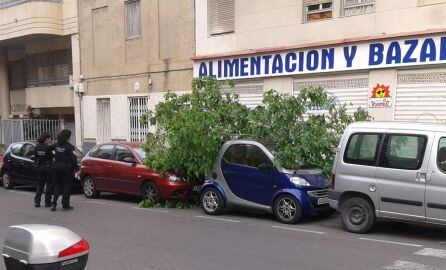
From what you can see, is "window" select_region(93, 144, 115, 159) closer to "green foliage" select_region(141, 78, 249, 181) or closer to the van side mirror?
"green foliage" select_region(141, 78, 249, 181)

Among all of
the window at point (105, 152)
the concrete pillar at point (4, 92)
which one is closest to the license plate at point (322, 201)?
the window at point (105, 152)

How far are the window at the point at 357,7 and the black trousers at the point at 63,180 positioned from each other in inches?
317

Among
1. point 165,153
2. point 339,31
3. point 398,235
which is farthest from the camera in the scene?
point 339,31

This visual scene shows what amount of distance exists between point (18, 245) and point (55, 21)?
19.7 metres

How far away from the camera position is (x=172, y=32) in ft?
56.3

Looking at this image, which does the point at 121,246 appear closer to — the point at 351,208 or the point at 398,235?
the point at 351,208

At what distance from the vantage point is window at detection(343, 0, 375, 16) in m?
12.5

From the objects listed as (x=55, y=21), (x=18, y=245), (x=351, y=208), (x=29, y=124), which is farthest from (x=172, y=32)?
(x=18, y=245)

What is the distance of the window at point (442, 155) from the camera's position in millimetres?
7219

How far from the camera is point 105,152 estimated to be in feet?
41.2

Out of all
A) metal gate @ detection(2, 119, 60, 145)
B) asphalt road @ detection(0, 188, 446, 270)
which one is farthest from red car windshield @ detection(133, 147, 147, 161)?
metal gate @ detection(2, 119, 60, 145)

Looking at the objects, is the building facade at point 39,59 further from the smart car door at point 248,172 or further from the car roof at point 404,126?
the car roof at point 404,126

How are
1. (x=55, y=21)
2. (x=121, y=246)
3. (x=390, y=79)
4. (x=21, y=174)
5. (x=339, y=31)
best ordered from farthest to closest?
(x=55, y=21) < (x=21, y=174) < (x=339, y=31) < (x=390, y=79) < (x=121, y=246)

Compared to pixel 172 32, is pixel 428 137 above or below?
below
